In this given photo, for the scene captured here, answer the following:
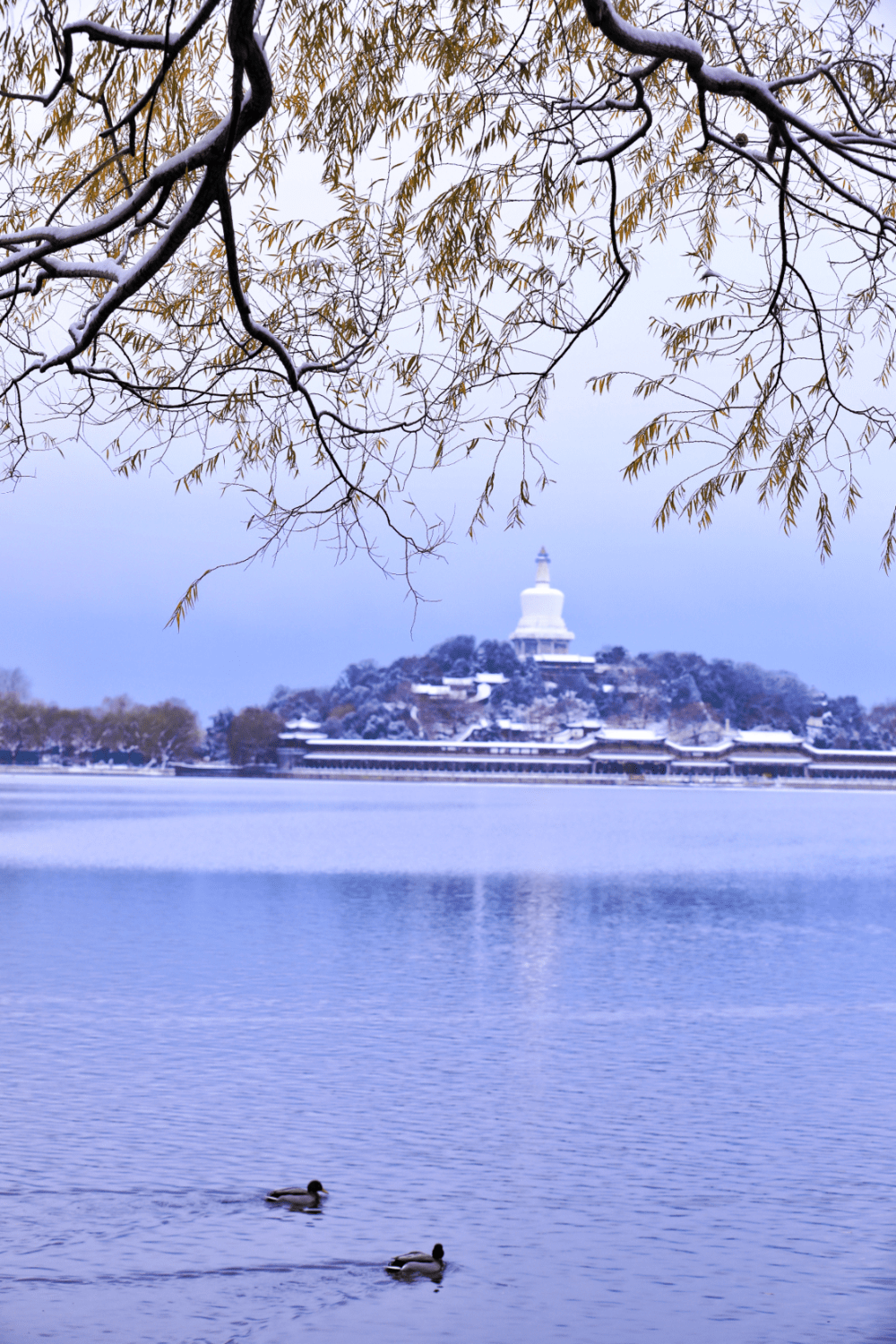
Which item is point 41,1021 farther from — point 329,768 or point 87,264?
point 329,768

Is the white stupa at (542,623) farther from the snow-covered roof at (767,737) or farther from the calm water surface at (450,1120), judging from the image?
the calm water surface at (450,1120)

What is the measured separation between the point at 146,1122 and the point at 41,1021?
10.7 ft

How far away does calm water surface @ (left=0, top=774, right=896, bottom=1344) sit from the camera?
543cm

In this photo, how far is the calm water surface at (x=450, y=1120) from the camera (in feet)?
17.8

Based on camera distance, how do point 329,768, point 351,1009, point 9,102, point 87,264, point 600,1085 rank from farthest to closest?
point 329,768 < point 351,1009 < point 600,1085 < point 9,102 < point 87,264

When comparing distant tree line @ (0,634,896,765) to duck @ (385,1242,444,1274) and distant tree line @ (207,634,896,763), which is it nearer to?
distant tree line @ (207,634,896,763)

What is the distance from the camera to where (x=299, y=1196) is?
638cm

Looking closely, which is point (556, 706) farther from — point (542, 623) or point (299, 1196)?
point (299, 1196)

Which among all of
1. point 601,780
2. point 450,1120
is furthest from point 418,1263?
point 601,780

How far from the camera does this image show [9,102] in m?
4.86

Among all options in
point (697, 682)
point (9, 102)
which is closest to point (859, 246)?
point (9, 102)

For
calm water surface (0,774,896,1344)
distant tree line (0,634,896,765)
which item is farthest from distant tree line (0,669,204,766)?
calm water surface (0,774,896,1344)

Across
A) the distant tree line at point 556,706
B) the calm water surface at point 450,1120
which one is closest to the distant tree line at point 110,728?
the distant tree line at point 556,706

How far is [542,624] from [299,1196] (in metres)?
98.1
